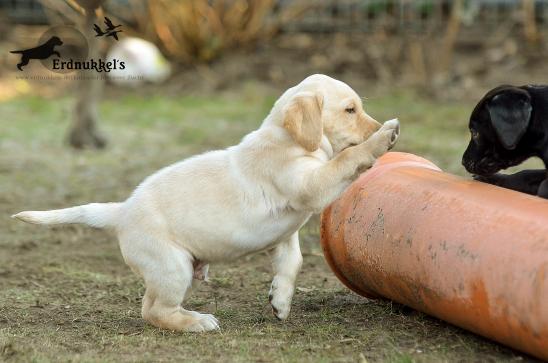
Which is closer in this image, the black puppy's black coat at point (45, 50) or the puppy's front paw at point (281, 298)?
the puppy's front paw at point (281, 298)

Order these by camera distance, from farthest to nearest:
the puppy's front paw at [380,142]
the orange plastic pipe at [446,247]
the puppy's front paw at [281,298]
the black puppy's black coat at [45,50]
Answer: the black puppy's black coat at [45,50] < the puppy's front paw at [281,298] < the puppy's front paw at [380,142] < the orange plastic pipe at [446,247]

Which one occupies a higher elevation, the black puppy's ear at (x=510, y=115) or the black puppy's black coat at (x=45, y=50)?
the black puppy's ear at (x=510, y=115)

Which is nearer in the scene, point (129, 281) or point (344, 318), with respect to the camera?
point (344, 318)

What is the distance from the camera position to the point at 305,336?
15.0 ft

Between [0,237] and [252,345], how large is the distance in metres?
3.38

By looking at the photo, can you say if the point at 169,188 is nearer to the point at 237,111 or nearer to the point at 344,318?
the point at 344,318

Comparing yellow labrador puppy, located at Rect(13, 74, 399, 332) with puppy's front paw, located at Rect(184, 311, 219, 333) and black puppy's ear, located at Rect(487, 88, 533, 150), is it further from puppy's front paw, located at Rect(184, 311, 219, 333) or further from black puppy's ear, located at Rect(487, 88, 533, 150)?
black puppy's ear, located at Rect(487, 88, 533, 150)

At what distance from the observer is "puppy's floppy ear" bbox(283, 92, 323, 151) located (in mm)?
4664

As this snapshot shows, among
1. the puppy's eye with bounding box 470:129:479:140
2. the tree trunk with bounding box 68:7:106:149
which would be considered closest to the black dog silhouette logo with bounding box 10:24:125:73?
the tree trunk with bounding box 68:7:106:149

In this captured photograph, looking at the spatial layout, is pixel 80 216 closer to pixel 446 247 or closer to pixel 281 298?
pixel 281 298

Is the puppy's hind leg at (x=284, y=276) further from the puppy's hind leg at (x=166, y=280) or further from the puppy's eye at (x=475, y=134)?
the puppy's eye at (x=475, y=134)

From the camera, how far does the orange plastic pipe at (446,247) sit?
388cm

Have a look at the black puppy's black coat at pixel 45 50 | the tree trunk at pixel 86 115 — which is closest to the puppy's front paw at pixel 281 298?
the tree trunk at pixel 86 115

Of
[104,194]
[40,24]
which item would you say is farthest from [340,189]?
[40,24]
